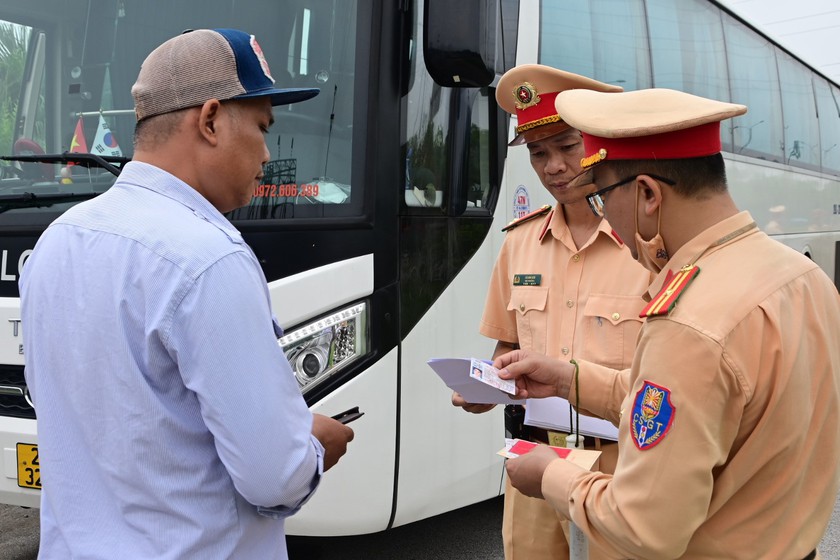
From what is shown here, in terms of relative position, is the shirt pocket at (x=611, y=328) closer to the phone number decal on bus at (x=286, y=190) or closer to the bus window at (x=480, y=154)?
the phone number decal on bus at (x=286, y=190)

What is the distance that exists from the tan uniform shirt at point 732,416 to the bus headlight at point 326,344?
1.55 meters

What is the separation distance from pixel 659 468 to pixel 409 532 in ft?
10.3

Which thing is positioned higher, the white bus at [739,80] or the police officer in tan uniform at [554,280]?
the white bus at [739,80]

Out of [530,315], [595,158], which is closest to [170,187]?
[595,158]

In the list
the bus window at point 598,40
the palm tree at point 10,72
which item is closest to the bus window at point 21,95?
the palm tree at point 10,72

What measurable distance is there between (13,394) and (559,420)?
2.01m

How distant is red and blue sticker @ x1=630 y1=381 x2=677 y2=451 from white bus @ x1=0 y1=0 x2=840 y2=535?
1.67 metres

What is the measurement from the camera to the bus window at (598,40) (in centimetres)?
425

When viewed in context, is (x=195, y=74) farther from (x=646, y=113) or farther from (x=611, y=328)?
(x=611, y=328)

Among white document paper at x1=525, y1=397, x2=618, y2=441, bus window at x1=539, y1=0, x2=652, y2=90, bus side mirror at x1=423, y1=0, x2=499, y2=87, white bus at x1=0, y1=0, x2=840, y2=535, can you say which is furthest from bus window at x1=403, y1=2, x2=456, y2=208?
white document paper at x1=525, y1=397, x2=618, y2=441

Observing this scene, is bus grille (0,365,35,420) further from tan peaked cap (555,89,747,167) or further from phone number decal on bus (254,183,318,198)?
tan peaked cap (555,89,747,167)

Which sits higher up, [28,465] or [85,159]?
[85,159]

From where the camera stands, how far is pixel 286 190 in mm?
2998

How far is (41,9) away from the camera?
10.5 ft
